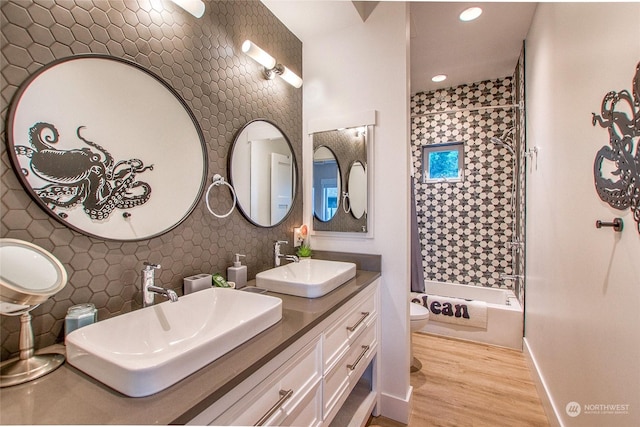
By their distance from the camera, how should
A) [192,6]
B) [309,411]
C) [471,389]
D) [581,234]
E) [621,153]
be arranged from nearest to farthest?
[621,153] → [309,411] → [192,6] → [581,234] → [471,389]

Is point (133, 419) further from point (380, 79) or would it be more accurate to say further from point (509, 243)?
point (509, 243)

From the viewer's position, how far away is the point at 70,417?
547 millimetres

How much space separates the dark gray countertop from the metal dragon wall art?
0.45 m

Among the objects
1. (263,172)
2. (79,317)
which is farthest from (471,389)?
(79,317)

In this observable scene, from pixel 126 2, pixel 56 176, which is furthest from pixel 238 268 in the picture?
pixel 126 2

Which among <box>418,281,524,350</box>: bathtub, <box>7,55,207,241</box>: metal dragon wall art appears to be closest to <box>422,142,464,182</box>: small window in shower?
<box>418,281,524,350</box>: bathtub

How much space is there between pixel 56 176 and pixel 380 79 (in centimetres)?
172

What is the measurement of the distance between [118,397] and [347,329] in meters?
0.95

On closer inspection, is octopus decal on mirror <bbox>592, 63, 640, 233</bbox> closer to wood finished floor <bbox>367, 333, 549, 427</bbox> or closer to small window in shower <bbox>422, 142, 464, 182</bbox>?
wood finished floor <bbox>367, 333, 549, 427</bbox>

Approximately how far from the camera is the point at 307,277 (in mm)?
1652

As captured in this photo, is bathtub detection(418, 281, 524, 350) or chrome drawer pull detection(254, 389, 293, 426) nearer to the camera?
chrome drawer pull detection(254, 389, 293, 426)

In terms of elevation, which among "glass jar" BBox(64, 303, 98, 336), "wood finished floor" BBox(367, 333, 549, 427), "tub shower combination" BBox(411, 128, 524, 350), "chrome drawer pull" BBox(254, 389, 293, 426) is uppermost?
"glass jar" BBox(64, 303, 98, 336)

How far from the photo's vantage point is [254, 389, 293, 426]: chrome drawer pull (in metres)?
0.80

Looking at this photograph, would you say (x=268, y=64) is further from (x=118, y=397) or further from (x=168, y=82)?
(x=118, y=397)
